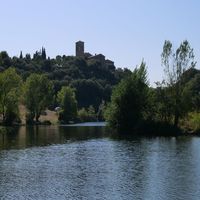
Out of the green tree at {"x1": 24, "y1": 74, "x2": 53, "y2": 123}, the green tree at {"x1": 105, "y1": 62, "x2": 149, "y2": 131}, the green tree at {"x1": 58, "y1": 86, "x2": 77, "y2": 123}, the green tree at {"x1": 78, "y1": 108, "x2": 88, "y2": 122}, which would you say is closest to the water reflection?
the green tree at {"x1": 105, "y1": 62, "x2": 149, "y2": 131}

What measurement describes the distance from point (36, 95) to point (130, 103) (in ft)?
191

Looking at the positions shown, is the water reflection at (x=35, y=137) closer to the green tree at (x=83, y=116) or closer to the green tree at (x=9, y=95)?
the green tree at (x=9, y=95)

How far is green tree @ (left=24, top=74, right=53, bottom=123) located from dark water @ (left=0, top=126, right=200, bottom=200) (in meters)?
83.0

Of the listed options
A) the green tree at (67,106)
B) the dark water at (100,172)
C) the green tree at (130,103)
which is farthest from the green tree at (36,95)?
the dark water at (100,172)

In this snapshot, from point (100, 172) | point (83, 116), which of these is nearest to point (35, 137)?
point (100, 172)

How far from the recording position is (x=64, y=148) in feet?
214

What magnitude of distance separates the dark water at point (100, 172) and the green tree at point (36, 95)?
82984 mm

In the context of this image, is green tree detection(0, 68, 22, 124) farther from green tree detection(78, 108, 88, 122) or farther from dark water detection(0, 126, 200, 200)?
green tree detection(78, 108, 88, 122)

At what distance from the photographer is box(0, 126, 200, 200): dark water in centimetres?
3378

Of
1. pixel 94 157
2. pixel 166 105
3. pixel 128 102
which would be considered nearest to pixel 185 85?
pixel 166 105

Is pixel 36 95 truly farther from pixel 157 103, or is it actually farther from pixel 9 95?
pixel 157 103

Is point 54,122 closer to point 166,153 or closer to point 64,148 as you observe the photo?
point 64,148

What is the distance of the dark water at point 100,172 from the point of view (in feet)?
111

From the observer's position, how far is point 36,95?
149m
